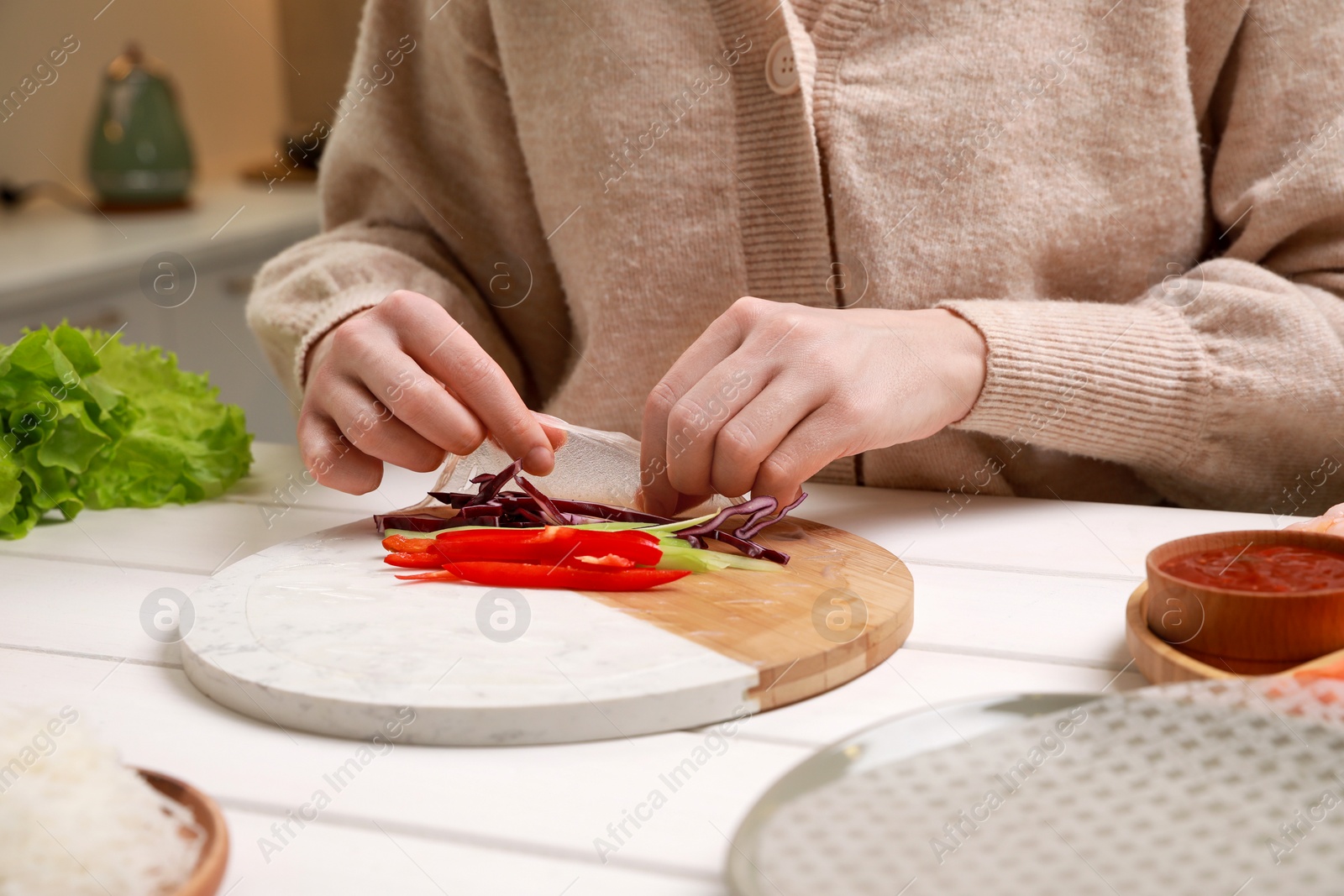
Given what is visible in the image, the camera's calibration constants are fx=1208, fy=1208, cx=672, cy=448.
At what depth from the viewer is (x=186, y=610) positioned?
0.90 meters

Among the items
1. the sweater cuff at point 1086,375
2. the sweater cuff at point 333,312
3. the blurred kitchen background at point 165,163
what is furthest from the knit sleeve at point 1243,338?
the blurred kitchen background at point 165,163

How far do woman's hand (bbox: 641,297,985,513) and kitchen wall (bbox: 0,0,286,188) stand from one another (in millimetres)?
2962

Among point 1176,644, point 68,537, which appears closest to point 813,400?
point 1176,644

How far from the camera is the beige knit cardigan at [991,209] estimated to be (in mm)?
1145

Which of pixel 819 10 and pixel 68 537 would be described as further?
pixel 819 10

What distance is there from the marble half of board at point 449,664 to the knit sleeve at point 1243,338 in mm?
485

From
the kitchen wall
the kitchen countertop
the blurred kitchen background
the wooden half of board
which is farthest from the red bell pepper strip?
the kitchen wall

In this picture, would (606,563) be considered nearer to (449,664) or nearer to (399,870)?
(449,664)

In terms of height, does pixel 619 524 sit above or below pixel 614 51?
below

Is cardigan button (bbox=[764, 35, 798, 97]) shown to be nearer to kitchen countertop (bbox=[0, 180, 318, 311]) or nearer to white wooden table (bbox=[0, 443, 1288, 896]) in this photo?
white wooden table (bbox=[0, 443, 1288, 896])

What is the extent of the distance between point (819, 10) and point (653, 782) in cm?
91

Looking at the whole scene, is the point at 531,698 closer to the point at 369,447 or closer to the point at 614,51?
the point at 369,447

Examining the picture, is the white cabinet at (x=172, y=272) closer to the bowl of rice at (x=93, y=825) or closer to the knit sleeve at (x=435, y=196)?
the knit sleeve at (x=435, y=196)

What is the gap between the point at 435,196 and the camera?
5.10 feet
